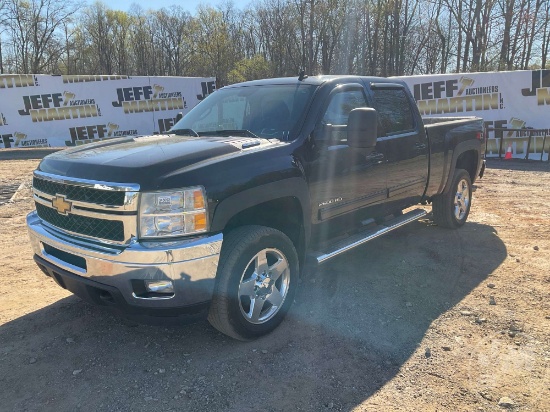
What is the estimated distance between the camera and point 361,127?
361 cm

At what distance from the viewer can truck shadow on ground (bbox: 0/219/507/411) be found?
9.19 feet

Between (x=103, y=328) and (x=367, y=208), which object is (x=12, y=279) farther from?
(x=367, y=208)

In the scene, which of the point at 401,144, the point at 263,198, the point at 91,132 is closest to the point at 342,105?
the point at 401,144

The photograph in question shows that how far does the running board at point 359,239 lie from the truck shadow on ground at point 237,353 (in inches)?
19.0

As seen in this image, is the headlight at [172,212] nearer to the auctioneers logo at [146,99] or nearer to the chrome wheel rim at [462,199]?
the chrome wheel rim at [462,199]

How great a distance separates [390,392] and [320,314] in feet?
3.62

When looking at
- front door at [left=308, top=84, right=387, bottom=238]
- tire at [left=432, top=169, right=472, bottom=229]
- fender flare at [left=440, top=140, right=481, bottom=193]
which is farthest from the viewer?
tire at [left=432, top=169, right=472, bottom=229]

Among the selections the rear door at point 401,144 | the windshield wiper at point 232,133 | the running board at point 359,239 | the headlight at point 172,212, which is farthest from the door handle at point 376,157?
the headlight at point 172,212

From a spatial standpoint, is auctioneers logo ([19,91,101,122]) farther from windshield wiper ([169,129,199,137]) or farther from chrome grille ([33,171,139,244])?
chrome grille ([33,171,139,244])

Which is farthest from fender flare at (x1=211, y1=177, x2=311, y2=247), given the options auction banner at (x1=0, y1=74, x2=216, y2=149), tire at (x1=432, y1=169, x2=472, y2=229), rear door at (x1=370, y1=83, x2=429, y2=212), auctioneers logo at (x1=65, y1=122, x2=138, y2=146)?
auction banner at (x1=0, y1=74, x2=216, y2=149)

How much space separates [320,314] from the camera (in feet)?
12.7

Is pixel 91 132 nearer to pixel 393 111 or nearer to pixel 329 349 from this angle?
pixel 393 111

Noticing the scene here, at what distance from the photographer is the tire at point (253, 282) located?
3072 mm

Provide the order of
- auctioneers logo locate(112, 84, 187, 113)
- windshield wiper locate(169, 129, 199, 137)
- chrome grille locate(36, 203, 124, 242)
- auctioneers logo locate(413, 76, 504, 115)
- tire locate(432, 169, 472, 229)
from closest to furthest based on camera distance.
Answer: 1. chrome grille locate(36, 203, 124, 242)
2. windshield wiper locate(169, 129, 199, 137)
3. tire locate(432, 169, 472, 229)
4. auctioneers logo locate(413, 76, 504, 115)
5. auctioneers logo locate(112, 84, 187, 113)
